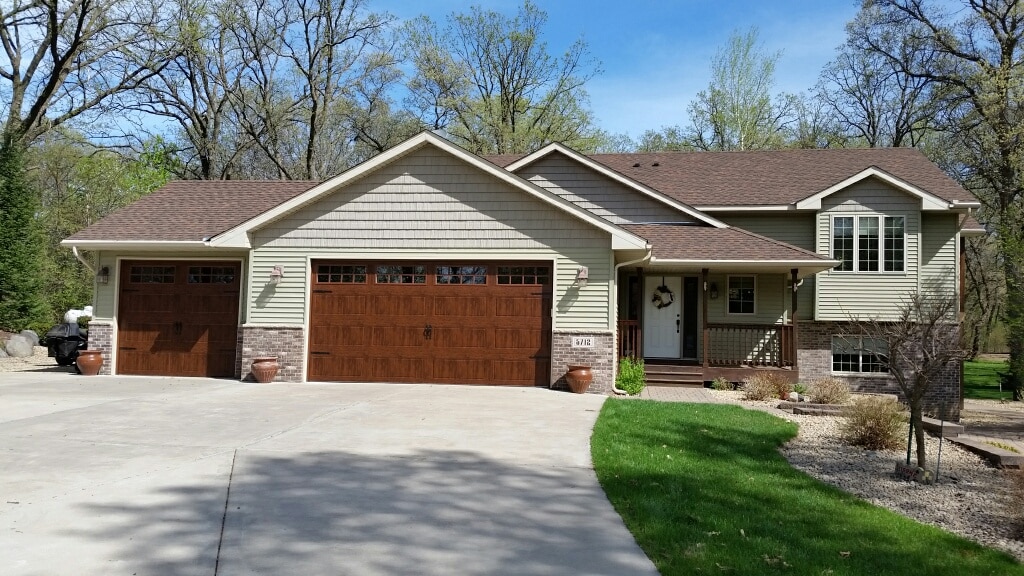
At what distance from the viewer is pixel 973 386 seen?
2567 cm

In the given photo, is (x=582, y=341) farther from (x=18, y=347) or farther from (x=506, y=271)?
(x=18, y=347)

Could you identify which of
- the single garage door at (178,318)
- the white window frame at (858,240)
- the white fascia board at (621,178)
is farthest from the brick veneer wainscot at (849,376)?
the single garage door at (178,318)

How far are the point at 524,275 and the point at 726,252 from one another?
470 centimetres

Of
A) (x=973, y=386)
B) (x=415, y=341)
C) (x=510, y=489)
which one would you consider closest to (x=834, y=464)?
(x=510, y=489)

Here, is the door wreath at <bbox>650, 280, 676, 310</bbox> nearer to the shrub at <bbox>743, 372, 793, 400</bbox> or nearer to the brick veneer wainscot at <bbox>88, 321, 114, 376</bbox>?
the shrub at <bbox>743, 372, 793, 400</bbox>

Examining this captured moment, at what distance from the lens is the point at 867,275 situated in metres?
17.3

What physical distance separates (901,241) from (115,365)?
1853cm

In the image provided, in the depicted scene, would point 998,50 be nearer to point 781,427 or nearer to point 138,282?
point 781,427

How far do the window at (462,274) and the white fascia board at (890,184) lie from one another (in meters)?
8.61

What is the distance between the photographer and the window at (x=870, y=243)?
17188 millimetres

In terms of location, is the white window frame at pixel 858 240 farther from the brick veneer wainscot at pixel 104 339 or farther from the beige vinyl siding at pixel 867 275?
the brick veneer wainscot at pixel 104 339

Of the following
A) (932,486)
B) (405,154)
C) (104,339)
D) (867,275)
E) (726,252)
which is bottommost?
(932,486)

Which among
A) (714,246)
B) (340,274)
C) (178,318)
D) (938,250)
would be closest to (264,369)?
(340,274)

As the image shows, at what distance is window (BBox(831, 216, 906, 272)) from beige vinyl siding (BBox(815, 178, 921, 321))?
0.43 feet
